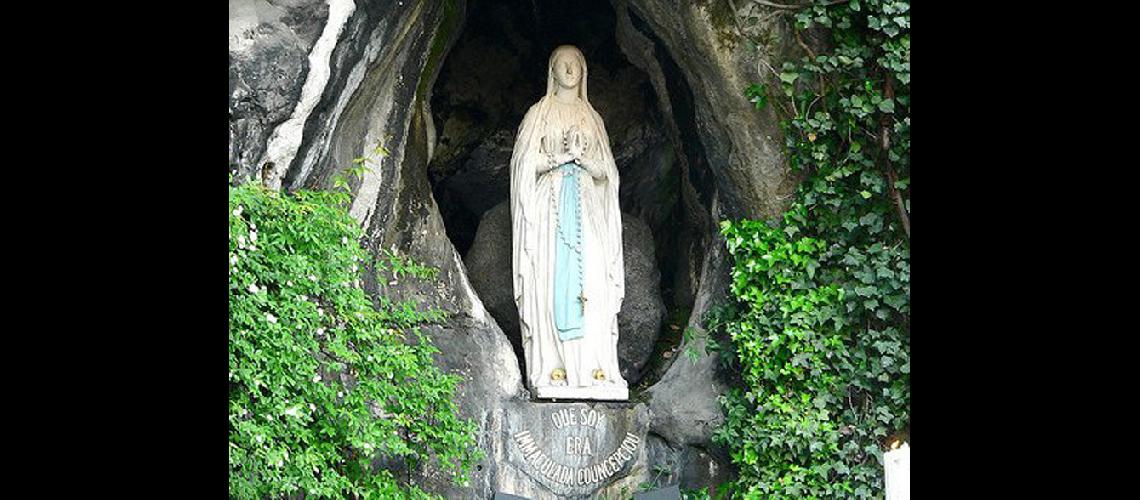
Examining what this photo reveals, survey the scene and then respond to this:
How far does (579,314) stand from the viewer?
7.21m

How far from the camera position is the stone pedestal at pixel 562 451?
23.2ft

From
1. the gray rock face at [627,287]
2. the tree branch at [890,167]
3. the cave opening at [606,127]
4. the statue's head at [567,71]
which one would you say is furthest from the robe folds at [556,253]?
the tree branch at [890,167]

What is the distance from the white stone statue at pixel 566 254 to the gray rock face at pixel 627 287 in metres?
0.51

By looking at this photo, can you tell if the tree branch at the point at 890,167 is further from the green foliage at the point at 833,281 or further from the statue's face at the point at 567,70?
the statue's face at the point at 567,70

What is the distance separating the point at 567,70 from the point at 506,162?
102 centimetres

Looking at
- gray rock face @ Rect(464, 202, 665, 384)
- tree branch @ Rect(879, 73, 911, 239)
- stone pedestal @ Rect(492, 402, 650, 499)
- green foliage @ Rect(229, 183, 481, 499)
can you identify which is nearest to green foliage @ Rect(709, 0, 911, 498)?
tree branch @ Rect(879, 73, 911, 239)

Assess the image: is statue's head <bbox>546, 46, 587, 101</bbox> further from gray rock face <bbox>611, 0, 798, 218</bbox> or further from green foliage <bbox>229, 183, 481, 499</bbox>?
green foliage <bbox>229, 183, 481, 499</bbox>

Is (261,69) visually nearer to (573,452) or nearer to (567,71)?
(567,71)

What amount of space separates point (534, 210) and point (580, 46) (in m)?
1.44

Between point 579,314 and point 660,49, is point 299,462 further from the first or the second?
point 660,49

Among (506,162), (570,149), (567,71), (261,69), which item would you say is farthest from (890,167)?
(261,69)

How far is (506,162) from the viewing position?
8.40m

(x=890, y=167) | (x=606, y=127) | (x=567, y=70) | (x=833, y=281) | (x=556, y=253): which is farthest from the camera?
(x=606, y=127)

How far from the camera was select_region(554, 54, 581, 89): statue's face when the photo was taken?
750 cm
